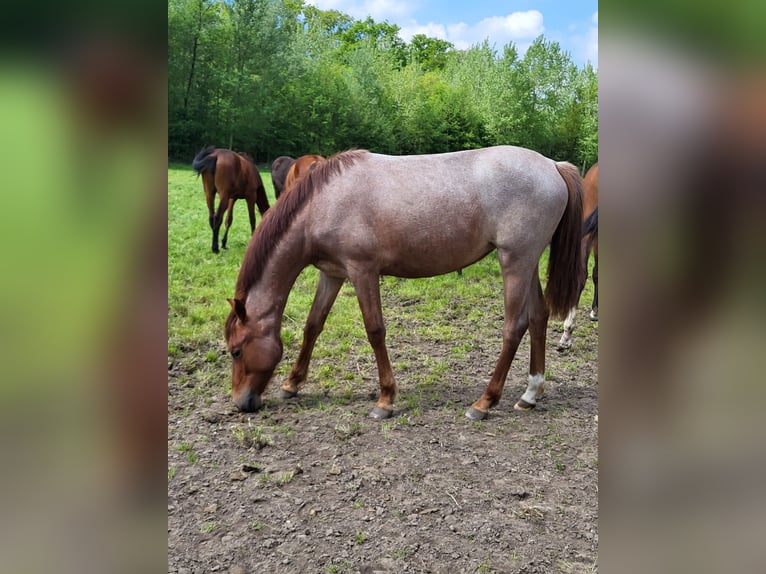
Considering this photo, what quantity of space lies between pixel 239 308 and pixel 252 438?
2.87ft

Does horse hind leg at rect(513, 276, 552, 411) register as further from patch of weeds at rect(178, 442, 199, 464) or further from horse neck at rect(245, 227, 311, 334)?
patch of weeds at rect(178, 442, 199, 464)

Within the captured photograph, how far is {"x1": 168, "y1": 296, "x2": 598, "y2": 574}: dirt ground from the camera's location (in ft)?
7.65

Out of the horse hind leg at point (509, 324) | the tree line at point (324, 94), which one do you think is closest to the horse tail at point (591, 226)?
the horse hind leg at point (509, 324)

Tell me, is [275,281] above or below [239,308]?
above

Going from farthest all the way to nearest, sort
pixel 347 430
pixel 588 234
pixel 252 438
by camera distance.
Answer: pixel 588 234 < pixel 347 430 < pixel 252 438

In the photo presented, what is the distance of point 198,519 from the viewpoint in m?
2.57

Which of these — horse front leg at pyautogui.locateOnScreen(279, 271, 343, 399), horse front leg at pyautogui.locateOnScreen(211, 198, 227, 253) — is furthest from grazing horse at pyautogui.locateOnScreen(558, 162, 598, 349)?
horse front leg at pyautogui.locateOnScreen(211, 198, 227, 253)

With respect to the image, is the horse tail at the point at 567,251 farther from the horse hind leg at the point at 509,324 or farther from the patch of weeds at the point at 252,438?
the patch of weeds at the point at 252,438

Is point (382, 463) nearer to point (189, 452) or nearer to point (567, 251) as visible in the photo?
point (189, 452)

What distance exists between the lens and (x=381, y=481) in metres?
2.93

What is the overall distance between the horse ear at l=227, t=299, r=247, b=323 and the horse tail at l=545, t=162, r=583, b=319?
2.23m

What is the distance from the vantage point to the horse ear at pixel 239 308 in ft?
11.7

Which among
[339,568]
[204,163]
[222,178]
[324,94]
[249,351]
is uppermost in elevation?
[324,94]
